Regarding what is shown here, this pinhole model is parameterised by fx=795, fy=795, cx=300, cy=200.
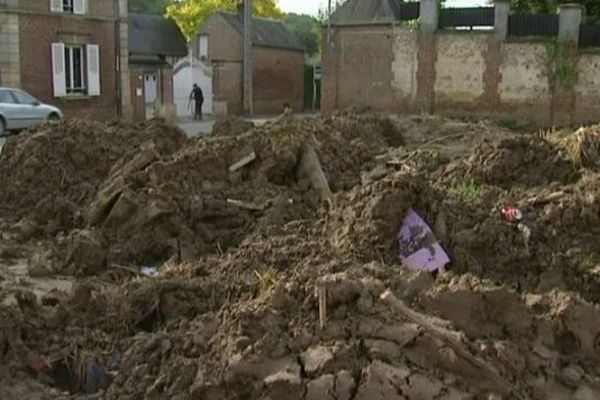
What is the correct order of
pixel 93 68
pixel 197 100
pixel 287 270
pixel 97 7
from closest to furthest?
1. pixel 287 270
2. pixel 93 68
3. pixel 97 7
4. pixel 197 100

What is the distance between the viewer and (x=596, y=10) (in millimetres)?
31406

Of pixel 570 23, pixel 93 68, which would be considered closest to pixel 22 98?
pixel 93 68

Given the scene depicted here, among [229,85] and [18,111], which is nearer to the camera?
[18,111]

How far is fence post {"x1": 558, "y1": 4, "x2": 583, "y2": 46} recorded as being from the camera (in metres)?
27.9

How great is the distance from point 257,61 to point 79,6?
18631 millimetres

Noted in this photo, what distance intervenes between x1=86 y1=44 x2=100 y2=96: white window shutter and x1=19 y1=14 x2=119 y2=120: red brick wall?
0.82ft

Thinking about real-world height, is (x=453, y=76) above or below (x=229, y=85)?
above

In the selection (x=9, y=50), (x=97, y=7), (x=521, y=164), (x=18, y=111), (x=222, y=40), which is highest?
(x=97, y=7)

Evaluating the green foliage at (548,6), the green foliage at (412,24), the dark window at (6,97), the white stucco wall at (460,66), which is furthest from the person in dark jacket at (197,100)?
the dark window at (6,97)

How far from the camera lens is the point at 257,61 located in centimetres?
4906

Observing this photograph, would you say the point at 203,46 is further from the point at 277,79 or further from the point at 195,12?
the point at 195,12

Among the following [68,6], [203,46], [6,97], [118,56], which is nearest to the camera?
[6,97]

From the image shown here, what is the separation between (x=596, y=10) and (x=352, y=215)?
1047 inches

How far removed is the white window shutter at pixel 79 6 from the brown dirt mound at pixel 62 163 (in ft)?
58.0
